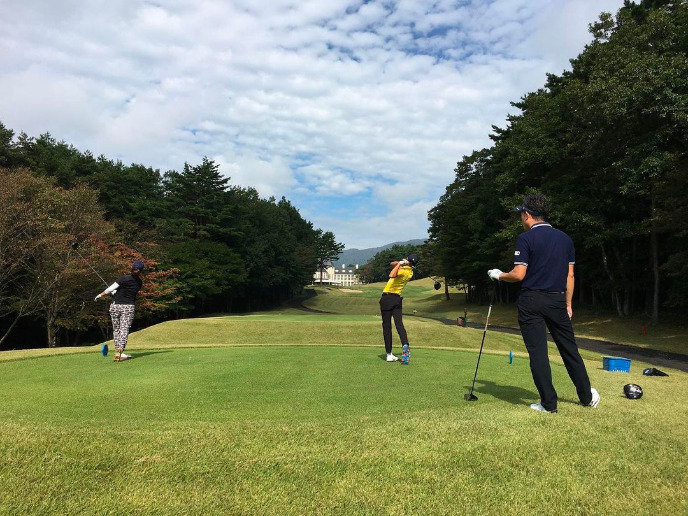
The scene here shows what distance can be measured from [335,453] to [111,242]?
3628 centimetres

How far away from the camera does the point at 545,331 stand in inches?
201

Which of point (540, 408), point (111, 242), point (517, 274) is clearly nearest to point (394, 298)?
point (517, 274)

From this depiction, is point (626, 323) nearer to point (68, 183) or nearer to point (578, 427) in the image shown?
point (578, 427)

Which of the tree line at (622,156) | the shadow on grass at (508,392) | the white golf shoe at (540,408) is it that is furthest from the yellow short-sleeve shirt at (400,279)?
the tree line at (622,156)

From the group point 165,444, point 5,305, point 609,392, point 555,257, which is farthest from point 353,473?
point 5,305

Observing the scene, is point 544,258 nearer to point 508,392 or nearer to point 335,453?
point 508,392

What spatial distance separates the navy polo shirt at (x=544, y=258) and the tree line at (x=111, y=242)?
19182 mm

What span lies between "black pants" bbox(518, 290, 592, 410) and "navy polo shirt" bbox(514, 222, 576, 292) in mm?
125

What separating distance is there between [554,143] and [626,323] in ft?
49.4

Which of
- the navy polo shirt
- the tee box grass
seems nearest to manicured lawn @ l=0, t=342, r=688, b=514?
the tee box grass

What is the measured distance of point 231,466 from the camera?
328 cm

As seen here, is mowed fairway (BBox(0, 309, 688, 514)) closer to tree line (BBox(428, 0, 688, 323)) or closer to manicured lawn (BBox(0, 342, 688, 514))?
manicured lawn (BBox(0, 342, 688, 514))

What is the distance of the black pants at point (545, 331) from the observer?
5.12m

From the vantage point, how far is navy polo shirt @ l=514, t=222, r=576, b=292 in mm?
5160
